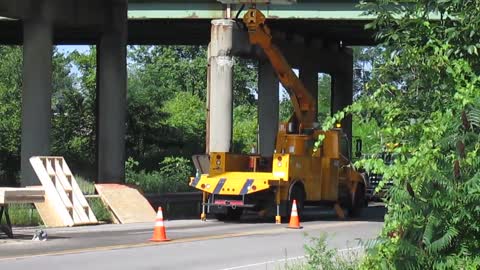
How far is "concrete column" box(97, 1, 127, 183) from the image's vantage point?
96.2ft

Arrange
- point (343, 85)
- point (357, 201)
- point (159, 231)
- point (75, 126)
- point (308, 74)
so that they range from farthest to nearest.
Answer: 1. point (75, 126)
2. point (343, 85)
3. point (308, 74)
4. point (357, 201)
5. point (159, 231)

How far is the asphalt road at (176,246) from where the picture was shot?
12.9 m

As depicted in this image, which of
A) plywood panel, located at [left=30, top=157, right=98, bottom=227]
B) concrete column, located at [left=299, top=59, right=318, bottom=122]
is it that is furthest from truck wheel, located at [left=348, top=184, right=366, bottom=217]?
concrete column, located at [left=299, top=59, right=318, bottom=122]

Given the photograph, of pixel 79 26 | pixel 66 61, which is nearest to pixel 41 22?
pixel 79 26

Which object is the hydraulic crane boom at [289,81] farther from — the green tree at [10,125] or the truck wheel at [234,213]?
the green tree at [10,125]

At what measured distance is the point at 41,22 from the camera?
27047 millimetres

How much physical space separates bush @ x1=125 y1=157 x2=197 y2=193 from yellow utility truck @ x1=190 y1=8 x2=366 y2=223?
8543 mm

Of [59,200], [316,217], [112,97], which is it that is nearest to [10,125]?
[112,97]

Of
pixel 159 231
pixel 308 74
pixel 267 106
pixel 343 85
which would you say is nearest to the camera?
pixel 159 231

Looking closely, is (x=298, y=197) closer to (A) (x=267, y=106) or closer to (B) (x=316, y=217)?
(B) (x=316, y=217)

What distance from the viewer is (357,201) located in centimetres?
2759

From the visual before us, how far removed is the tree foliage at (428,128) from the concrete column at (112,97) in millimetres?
23074

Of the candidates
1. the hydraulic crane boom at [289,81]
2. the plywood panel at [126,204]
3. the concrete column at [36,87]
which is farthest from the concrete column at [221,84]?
the plywood panel at [126,204]

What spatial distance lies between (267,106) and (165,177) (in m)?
6.49
